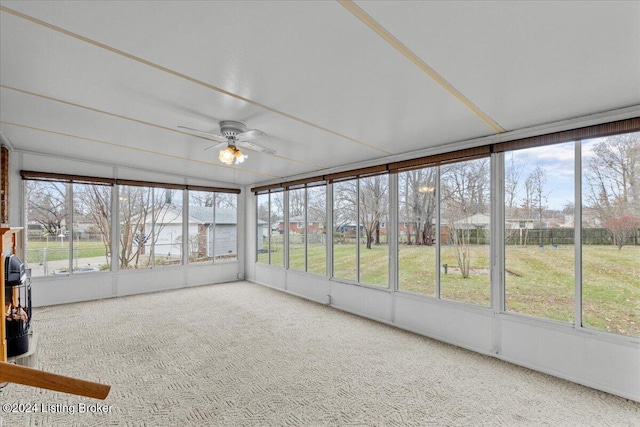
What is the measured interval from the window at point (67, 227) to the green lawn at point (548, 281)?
5851 mm

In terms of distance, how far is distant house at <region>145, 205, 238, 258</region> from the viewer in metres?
6.86

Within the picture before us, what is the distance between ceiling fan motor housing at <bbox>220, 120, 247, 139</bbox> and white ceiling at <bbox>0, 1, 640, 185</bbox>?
9 cm

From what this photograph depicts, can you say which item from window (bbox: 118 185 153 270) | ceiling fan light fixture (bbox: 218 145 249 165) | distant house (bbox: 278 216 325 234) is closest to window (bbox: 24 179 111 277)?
window (bbox: 118 185 153 270)

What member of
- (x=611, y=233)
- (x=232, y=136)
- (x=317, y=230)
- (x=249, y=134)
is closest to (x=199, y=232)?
(x=317, y=230)

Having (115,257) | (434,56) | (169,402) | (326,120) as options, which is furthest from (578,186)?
(115,257)

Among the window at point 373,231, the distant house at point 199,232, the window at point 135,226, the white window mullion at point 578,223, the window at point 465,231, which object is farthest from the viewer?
the distant house at point 199,232

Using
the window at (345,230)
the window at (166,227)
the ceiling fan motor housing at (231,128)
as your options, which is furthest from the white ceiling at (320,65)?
the window at (166,227)

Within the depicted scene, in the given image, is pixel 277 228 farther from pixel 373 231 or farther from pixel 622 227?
pixel 622 227

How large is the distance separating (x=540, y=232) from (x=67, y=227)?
24.9 ft

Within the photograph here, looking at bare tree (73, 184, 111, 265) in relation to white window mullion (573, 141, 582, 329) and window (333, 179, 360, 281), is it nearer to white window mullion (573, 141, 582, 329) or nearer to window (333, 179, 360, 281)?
window (333, 179, 360, 281)

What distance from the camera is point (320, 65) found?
2131 millimetres

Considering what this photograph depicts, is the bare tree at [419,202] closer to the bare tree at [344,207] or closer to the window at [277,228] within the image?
the bare tree at [344,207]

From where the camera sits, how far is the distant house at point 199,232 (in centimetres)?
686

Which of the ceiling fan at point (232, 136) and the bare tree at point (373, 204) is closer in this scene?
the ceiling fan at point (232, 136)
